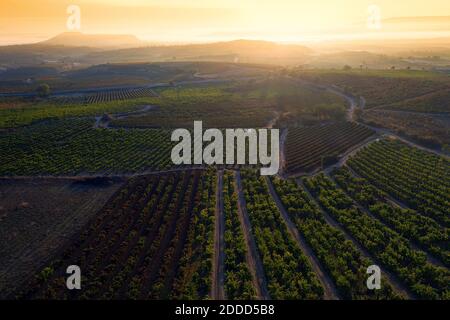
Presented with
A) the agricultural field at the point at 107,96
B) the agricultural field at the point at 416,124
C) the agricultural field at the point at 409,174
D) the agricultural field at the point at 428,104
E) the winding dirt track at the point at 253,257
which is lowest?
the winding dirt track at the point at 253,257

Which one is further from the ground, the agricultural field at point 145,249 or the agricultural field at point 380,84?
the agricultural field at point 380,84

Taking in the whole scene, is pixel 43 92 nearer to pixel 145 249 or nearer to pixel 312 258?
pixel 145 249

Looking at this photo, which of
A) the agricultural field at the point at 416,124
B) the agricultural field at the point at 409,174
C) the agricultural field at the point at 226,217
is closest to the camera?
the agricultural field at the point at 226,217

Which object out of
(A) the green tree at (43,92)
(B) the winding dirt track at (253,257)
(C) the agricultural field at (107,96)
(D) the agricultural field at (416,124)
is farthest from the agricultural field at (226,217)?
(A) the green tree at (43,92)

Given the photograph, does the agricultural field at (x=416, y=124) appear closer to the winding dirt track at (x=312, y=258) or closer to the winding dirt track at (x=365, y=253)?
the winding dirt track at (x=365, y=253)

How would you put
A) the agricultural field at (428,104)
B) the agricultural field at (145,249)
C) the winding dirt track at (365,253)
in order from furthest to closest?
the agricultural field at (428,104) → the agricultural field at (145,249) → the winding dirt track at (365,253)

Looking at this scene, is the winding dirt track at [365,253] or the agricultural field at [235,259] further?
the agricultural field at [235,259]
